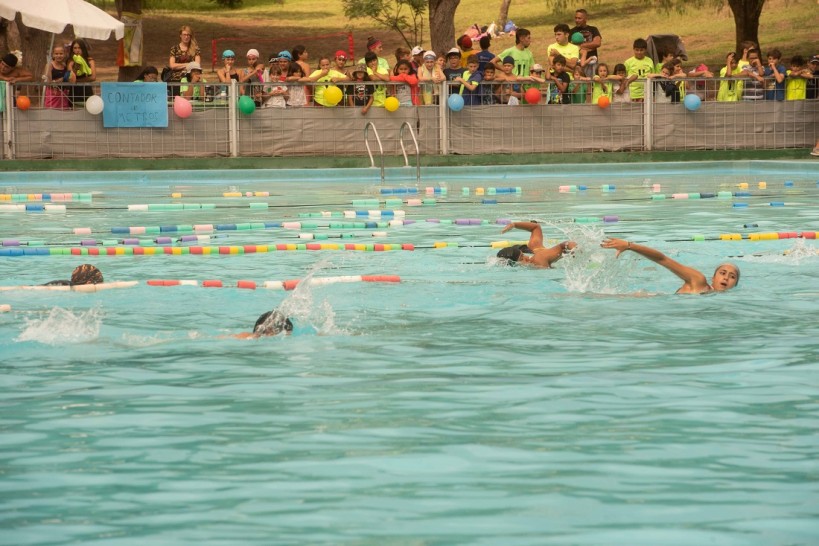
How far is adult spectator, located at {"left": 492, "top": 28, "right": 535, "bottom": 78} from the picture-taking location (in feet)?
68.7

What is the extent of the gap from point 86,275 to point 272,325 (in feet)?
→ 7.84

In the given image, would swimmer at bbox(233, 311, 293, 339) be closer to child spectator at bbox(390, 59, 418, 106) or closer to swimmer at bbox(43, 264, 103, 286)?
swimmer at bbox(43, 264, 103, 286)

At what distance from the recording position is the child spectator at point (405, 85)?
20.3 metres

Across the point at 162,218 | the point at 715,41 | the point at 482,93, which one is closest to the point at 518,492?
the point at 162,218

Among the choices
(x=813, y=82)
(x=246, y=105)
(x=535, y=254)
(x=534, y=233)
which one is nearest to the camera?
(x=535, y=254)

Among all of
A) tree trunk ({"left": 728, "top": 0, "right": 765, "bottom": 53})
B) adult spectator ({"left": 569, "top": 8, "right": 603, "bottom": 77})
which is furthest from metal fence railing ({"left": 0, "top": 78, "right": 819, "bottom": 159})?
tree trunk ({"left": 728, "top": 0, "right": 765, "bottom": 53})

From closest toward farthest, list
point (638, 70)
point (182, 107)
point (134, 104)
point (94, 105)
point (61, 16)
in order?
point (94, 105) → point (134, 104) → point (182, 107) → point (61, 16) → point (638, 70)

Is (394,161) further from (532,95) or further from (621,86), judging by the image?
(621,86)

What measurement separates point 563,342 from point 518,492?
118 inches

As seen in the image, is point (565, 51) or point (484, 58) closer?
point (484, 58)

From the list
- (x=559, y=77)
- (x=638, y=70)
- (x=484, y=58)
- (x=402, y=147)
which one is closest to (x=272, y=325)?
(x=402, y=147)

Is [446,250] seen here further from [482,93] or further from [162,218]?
[482,93]

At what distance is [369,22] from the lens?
49.0 m

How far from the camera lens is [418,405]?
19.9 ft
